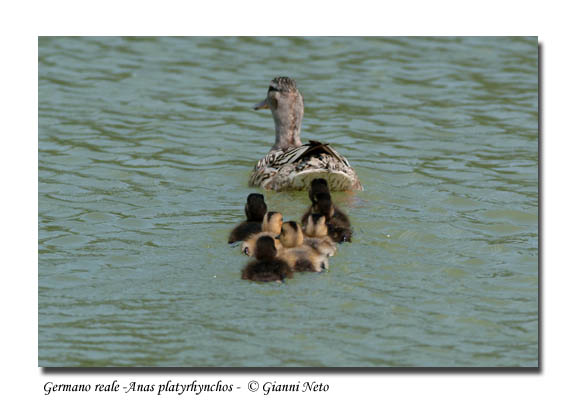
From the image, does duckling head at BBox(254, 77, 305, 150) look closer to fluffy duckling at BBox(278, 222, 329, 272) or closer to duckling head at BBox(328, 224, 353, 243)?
duckling head at BBox(328, 224, 353, 243)

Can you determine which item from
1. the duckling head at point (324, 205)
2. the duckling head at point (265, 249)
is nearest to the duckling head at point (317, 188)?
the duckling head at point (324, 205)

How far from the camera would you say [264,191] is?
11.0 metres

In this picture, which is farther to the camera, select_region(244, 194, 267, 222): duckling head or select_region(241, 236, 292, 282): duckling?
select_region(244, 194, 267, 222): duckling head

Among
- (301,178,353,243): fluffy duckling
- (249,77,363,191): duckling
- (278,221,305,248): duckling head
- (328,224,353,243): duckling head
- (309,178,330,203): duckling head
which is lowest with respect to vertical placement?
(278,221,305,248): duckling head

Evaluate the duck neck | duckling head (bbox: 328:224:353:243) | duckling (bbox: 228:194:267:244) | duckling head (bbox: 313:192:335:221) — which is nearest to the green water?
duckling head (bbox: 328:224:353:243)

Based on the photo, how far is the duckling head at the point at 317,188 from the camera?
9.60m

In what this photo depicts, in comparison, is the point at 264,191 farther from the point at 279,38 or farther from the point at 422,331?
the point at 279,38

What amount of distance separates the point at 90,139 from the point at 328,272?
19.0 feet

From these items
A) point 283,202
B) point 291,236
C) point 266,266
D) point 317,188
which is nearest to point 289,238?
point 291,236

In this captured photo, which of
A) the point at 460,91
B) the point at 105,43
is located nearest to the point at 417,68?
the point at 460,91

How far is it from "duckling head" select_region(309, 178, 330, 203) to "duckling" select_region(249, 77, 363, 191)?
398mm

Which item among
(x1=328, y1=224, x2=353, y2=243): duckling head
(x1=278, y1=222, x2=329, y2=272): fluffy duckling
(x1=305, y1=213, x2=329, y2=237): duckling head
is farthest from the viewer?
(x1=328, y1=224, x2=353, y2=243): duckling head

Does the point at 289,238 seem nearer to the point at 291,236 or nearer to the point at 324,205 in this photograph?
the point at 291,236

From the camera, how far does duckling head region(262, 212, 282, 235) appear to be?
884 cm
